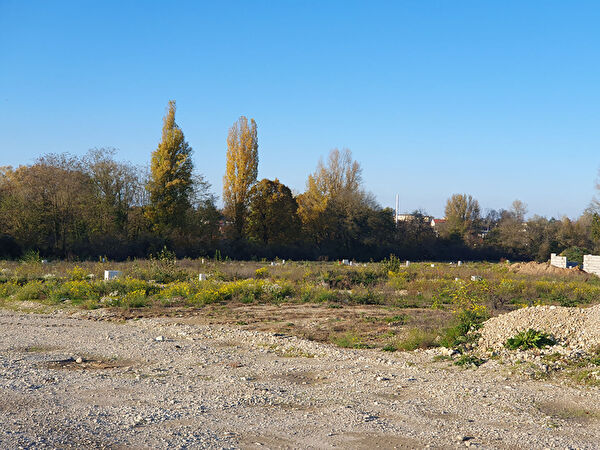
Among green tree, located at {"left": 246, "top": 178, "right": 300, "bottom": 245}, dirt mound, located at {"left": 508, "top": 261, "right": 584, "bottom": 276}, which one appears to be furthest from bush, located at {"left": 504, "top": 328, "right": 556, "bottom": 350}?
green tree, located at {"left": 246, "top": 178, "right": 300, "bottom": 245}

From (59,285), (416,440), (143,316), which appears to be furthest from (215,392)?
(59,285)

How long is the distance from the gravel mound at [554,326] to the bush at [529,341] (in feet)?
0.45

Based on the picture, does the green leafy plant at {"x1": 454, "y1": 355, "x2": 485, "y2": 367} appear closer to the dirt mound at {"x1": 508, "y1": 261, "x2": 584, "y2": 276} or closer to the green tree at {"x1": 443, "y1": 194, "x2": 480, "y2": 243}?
the dirt mound at {"x1": 508, "y1": 261, "x2": 584, "y2": 276}

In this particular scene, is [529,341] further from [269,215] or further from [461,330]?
[269,215]

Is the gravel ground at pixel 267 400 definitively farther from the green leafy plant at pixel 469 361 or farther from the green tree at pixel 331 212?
the green tree at pixel 331 212

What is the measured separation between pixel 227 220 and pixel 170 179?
Answer: 7015 millimetres

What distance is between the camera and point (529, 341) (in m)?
9.88

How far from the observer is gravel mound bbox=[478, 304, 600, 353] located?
32.1ft

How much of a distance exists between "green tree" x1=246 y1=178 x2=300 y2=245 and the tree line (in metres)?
0.09

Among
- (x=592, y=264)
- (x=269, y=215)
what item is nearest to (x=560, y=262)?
(x=592, y=264)

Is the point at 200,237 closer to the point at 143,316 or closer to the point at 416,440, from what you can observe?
the point at 143,316

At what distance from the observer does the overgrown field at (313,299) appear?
41.1 feet

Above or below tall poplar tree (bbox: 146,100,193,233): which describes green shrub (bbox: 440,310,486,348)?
below

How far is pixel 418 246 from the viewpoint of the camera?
190 ft
